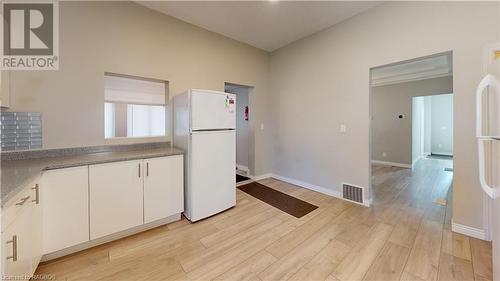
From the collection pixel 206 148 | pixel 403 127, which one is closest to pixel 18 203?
pixel 206 148

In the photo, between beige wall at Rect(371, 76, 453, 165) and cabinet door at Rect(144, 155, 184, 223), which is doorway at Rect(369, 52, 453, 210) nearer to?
beige wall at Rect(371, 76, 453, 165)

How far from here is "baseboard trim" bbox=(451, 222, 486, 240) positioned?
186 cm

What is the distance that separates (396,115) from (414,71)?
1.27 m

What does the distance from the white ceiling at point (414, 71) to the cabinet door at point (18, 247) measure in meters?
5.59

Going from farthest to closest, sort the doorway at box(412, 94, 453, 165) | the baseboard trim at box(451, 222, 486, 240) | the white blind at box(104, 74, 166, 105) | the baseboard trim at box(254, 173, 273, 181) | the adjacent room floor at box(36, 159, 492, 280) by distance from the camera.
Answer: the doorway at box(412, 94, 453, 165) → the baseboard trim at box(254, 173, 273, 181) → the white blind at box(104, 74, 166, 105) → the baseboard trim at box(451, 222, 486, 240) → the adjacent room floor at box(36, 159, 492, 280)

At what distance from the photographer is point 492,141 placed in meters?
1.28

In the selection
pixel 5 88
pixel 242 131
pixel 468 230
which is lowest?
pixel 468 230

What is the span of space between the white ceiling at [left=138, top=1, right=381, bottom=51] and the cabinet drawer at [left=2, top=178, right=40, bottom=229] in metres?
2.45

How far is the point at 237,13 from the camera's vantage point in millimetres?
2656

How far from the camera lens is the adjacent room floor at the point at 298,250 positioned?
4.89 ft

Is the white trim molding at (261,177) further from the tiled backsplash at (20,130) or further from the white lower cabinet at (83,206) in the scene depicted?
the tiled backsplash at (20,130)

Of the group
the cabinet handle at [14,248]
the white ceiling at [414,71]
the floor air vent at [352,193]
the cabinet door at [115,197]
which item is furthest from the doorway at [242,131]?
the cabinet handle at [14,248]

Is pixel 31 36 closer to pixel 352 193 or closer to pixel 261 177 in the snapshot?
pixel 261 177

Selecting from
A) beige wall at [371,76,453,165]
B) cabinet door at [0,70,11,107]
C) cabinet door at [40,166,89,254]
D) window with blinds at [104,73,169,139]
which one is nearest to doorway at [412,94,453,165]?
beige wall at [371,76,453,165]
